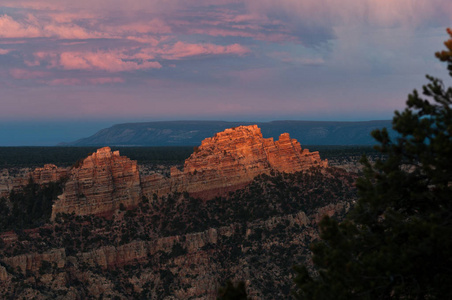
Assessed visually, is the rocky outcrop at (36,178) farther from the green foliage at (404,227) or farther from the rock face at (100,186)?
the green foliage at (404,227)

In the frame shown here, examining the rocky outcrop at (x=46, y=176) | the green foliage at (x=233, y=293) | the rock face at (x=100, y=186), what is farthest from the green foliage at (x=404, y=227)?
the rocky outcrop at (x=46, y=176)

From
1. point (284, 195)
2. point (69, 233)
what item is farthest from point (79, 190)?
point (284, 195)

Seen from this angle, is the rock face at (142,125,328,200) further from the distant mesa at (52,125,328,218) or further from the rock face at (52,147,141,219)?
the rock face at (52,147,141,219)

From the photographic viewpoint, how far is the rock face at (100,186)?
66.5 m

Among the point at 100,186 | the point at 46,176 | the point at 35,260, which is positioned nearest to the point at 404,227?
the point at 35,260

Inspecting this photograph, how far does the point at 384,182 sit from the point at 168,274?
139 ft

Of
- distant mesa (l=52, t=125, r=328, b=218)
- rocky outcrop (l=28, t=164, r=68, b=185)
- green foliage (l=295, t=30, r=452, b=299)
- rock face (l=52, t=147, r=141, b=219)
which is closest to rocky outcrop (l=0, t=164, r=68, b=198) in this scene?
rocky outcrop (l=28, t=164, r=68, b=185)

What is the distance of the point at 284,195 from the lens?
74312 millimetres

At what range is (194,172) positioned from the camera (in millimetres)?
73938

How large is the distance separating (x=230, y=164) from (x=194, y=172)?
4.81 meters

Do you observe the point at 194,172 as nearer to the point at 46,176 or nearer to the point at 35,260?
the point at 46,176

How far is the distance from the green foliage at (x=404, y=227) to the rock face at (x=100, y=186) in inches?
1763

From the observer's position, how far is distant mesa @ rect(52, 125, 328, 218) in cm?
6744

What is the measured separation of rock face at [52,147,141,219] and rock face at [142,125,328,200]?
2492 millimetres
